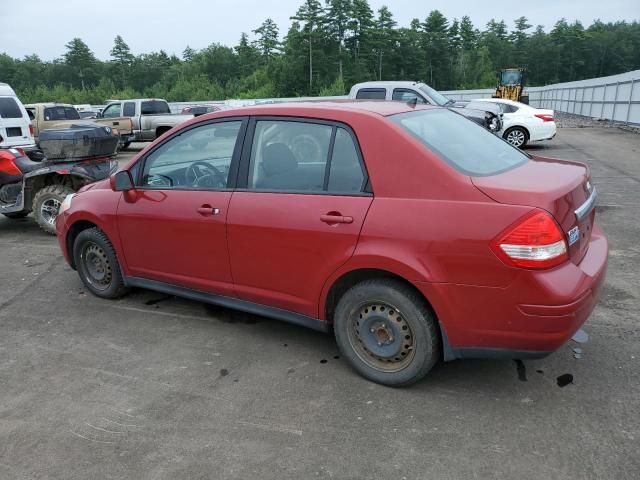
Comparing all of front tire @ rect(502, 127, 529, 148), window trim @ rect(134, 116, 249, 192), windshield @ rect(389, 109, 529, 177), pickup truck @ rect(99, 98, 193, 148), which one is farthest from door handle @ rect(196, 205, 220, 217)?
pickup truck @ rect(99, 98, 193, 148)

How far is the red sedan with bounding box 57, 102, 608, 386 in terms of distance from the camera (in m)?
2.83

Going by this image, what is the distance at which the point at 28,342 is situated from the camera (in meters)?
4.23

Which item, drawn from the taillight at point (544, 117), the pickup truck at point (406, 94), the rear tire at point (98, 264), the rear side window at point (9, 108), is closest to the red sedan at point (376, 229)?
the rear tire at point (98, 264)

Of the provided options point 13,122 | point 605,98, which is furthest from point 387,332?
point 605,98

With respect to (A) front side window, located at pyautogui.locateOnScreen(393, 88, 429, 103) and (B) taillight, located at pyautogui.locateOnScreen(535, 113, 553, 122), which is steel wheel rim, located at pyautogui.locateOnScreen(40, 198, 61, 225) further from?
(B) taillight, located at pyautogui.locateOnScreen(535, 113, 553, 122)

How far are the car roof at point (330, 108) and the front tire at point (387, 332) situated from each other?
1137mm

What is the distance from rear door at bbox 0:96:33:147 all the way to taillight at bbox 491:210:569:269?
14.9 meters

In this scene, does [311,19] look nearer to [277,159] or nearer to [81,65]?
[81,65]

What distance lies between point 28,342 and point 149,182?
→ 1.59 metres

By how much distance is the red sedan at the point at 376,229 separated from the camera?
2826 millimetres

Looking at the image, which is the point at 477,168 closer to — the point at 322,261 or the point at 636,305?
the point at 322,261

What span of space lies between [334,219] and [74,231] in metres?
3.04

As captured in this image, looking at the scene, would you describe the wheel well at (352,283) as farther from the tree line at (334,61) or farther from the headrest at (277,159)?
the tree line at (334,61)

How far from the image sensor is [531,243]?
2.74 metres
